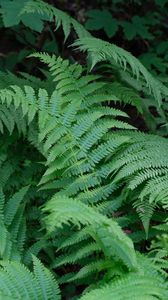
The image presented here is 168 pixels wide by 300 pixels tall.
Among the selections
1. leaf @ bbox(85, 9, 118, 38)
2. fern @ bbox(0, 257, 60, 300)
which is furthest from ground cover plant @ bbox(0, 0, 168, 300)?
leaf @ bbox(85, 9, 118, 38)

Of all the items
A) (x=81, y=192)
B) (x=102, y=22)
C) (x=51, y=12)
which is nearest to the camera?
(x=81, y=192)

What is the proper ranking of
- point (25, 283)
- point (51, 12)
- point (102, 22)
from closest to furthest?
point (25, 283), point (51, 12), point (102, 22)

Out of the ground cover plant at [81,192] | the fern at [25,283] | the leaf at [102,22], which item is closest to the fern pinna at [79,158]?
the ground cover plant at [81,192]

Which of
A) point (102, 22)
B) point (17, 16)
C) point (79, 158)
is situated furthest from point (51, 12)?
point (102, 22)

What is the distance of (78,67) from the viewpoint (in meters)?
3.14

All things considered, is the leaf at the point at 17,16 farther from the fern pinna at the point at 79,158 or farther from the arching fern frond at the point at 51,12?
the fern pinna at the point at 79,158

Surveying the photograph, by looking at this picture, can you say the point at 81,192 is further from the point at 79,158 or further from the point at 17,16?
the point at 17,16

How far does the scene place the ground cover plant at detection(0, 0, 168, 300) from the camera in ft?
7.40

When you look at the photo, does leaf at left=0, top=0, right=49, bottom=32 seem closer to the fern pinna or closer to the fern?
the fern pinna

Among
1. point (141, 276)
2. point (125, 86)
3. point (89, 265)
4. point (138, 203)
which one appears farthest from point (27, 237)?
point (125, 86)

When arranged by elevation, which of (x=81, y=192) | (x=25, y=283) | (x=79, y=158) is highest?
(x=79, y=158)

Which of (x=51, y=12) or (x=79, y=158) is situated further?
(x=51, y=12)

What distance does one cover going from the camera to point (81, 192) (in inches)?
109

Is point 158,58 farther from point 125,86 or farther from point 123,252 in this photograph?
point 123,252
